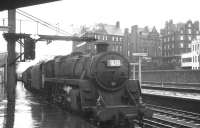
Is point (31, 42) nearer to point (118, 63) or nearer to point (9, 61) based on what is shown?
point (9, 61)

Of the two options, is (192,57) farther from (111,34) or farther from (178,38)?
(178,38)

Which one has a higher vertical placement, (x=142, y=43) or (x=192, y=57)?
(x=142, y=43)

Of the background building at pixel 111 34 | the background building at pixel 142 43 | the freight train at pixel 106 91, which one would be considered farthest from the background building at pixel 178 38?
the freight train at pixel 106 91

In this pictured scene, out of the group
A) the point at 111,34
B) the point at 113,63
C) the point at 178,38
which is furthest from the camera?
the point at 178,38

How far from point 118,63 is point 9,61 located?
10431mm

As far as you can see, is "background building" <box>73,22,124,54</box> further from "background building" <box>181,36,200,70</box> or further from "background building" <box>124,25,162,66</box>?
"background building" <box>181,36,200,70</box>

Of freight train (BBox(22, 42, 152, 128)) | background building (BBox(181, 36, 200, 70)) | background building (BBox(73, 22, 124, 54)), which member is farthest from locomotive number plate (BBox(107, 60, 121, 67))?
background building (BBox(73, 22, 124, 54))

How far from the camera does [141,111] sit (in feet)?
36.0

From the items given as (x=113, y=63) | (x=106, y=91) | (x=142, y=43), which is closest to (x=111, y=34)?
(x=142, y=43)

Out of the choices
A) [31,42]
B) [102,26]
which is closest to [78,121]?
[31,42]

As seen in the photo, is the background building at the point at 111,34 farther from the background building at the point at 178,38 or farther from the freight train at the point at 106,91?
the freight train at the point at 106,91

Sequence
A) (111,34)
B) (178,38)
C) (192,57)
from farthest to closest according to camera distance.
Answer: (178,38) < (111,34) < (192,57)

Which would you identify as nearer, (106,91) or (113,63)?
(106,91)

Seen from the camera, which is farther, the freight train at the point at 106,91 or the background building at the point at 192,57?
the background building at the point at 192,57
